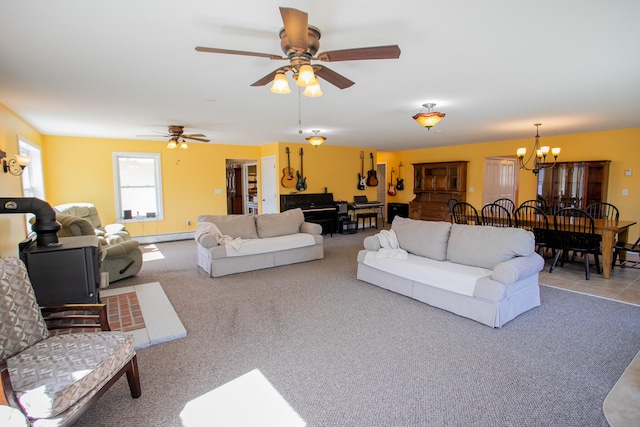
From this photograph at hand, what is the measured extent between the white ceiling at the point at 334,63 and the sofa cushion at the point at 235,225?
1.62 meters

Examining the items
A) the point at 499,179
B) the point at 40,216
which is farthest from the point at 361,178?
the point at 40,216

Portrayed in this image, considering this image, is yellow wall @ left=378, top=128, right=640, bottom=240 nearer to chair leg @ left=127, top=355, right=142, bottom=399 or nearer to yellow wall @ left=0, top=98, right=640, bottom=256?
yellow wall @ left=0, top=98, right=640, bottom=256

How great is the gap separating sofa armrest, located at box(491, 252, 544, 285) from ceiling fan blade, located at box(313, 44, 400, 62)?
229 cm

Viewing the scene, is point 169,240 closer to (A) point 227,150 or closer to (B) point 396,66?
(A) point 227,150

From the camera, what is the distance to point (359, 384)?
7.24ft

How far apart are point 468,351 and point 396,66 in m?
2.50

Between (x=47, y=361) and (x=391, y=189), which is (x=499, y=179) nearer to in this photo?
(x=391, y=189)

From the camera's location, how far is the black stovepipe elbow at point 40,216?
2451mm

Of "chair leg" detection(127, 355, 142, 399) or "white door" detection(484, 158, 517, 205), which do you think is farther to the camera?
"white door" detection(484, 158, 517, 205)

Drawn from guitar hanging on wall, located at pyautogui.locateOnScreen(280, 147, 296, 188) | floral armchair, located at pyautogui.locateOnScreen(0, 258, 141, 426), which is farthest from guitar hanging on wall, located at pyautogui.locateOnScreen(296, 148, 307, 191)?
floral armchair, located at pyautogui.locateOnScreen(0, 258, 141, 426)

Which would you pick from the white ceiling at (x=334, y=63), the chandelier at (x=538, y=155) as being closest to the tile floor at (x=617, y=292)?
the chandelier at (x=538, y=155)

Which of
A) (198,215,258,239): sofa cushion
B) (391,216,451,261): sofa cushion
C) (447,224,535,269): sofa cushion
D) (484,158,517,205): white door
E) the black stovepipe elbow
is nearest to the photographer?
the black stovepipe elbow

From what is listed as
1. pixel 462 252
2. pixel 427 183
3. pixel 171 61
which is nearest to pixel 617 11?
pixel 462 252

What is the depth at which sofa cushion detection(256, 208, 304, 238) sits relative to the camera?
5.48m
